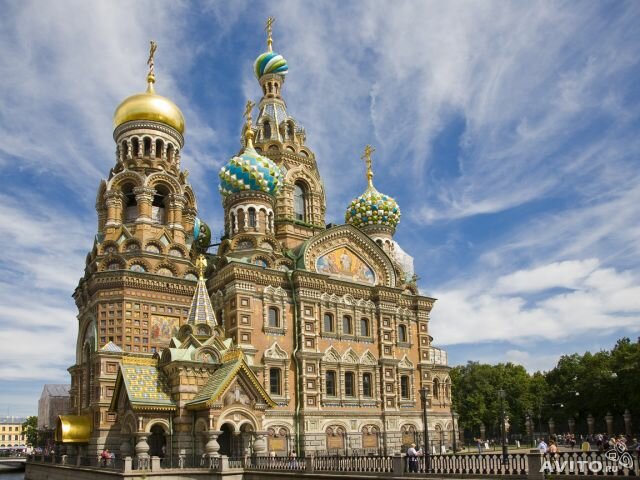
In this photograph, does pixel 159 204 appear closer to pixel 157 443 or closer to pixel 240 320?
pixel 240 320

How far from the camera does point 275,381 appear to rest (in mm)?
29031

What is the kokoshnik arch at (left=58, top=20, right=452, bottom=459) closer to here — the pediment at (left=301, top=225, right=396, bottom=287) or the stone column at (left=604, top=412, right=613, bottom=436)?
the pediment at (left=301, top=225, right=396, bottom=287)

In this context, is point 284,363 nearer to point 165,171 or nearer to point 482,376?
point 165,171

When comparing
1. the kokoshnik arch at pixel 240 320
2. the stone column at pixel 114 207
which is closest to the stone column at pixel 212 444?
the kokoshnik arch at pixel 240 320

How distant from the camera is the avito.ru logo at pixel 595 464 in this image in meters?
13.7

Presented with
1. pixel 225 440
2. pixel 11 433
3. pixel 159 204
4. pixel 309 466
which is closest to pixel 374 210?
pixel 159 204

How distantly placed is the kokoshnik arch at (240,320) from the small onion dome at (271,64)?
16.4 ft

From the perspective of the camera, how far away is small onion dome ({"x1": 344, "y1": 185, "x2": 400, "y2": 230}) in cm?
3772

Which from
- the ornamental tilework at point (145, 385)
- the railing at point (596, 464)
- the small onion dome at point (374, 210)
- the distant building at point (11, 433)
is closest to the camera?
the railing at point (596, 464)

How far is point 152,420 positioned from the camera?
2314 centimetres

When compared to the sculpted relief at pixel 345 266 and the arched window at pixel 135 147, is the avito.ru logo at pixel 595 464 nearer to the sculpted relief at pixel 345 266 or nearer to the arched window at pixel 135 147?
the sculpted relief at pixel 345 266

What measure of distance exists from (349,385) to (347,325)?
2.84m

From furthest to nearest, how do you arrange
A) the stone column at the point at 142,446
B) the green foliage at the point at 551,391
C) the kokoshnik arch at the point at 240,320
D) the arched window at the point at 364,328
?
1. the green foliage at the point at 551,391
2. the arched window at the point at 364,328
3. the kokoshnik arch at the point at 240,320
4. the stone column at the point at 142,446

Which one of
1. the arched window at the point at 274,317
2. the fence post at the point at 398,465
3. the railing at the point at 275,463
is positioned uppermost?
the arched window at the point at 274,317
